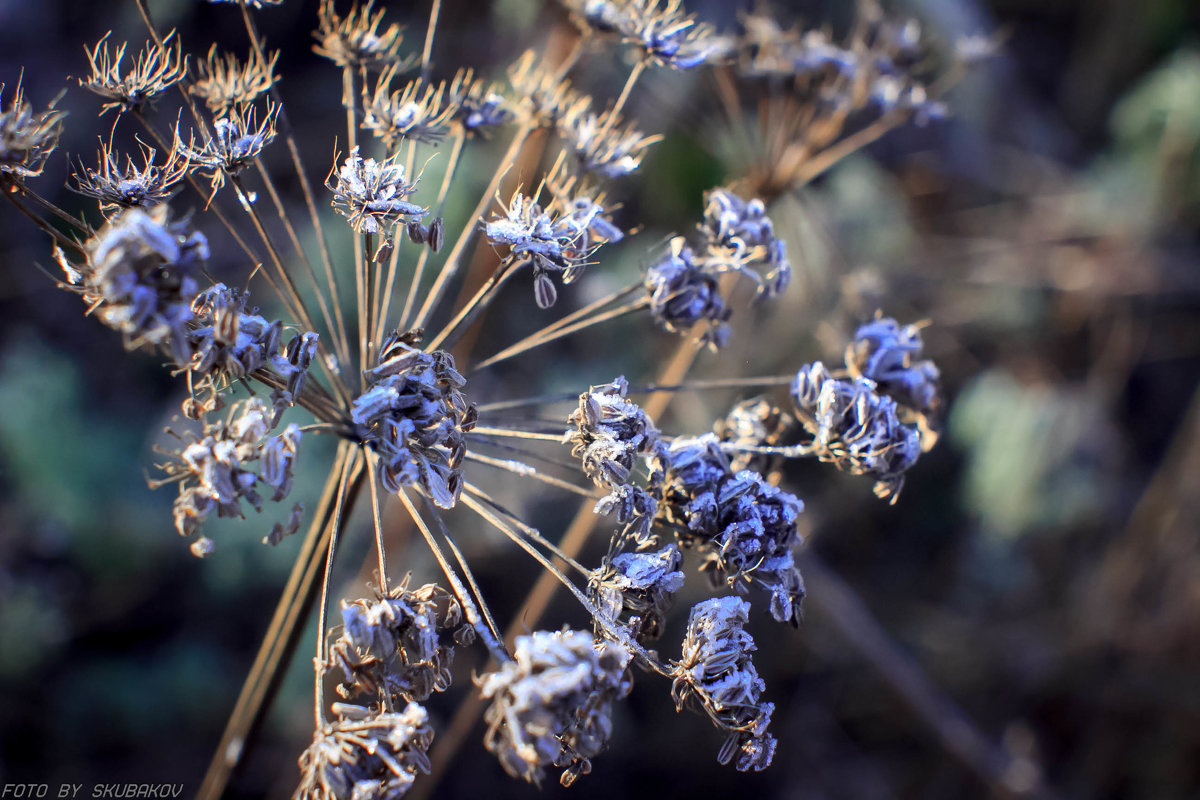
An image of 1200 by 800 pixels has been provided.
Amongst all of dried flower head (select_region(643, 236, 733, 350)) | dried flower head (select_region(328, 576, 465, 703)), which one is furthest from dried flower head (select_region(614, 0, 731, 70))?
dried flower head (select_region(328, 576, 465, 703))

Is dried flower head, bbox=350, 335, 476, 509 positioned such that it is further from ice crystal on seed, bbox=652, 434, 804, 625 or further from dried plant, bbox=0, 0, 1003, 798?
ice crystal on seed, bbox=652, 434, 804, 625

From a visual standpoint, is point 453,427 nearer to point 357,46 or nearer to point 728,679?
point 728,679

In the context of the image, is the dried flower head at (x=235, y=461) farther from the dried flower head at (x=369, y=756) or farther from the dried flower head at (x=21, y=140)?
the dried flower head at (x=21, y=140)

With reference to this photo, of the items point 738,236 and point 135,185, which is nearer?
point 135,185

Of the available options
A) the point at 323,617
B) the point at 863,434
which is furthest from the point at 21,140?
the point at 863,434

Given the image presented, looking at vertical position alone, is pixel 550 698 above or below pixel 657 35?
below
